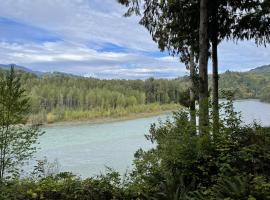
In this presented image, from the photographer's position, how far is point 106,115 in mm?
106000

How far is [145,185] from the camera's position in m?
7.40

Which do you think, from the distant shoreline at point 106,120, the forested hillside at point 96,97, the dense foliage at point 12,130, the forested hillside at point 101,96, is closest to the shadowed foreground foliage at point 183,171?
the dense foliage at point 12,130

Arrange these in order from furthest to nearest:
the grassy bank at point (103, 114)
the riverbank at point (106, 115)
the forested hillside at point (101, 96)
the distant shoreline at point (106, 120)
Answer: the forested hillside at point (101, 96) < the grassy bank at point (103, 114) < the riverbank at point (106, 115) < the distant shoreline at point (106, 120)

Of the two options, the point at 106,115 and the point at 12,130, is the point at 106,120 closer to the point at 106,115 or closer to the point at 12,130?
the point at 106,115

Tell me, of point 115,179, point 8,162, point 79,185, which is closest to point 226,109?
point 115,179

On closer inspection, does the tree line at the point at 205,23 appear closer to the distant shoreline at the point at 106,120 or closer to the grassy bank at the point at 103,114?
the distant shoreline at the point at 106,120

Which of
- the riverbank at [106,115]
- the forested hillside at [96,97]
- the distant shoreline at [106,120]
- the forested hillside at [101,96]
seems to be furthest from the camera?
the forested hillside at [96,97]

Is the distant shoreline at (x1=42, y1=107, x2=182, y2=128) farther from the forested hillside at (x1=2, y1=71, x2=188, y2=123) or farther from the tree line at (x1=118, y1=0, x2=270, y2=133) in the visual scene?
the tree line at (x1=118, y1=0, x2=270, y2=133)

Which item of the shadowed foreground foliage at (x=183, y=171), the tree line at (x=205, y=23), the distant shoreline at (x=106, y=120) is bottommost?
the distant shoreline at (x=106, y=120)

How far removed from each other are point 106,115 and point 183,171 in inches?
3907

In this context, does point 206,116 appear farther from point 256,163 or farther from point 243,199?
point 243,199

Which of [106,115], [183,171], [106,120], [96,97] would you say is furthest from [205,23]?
[96,97]

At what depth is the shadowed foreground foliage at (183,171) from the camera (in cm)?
661

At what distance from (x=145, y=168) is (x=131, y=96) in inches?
4646
